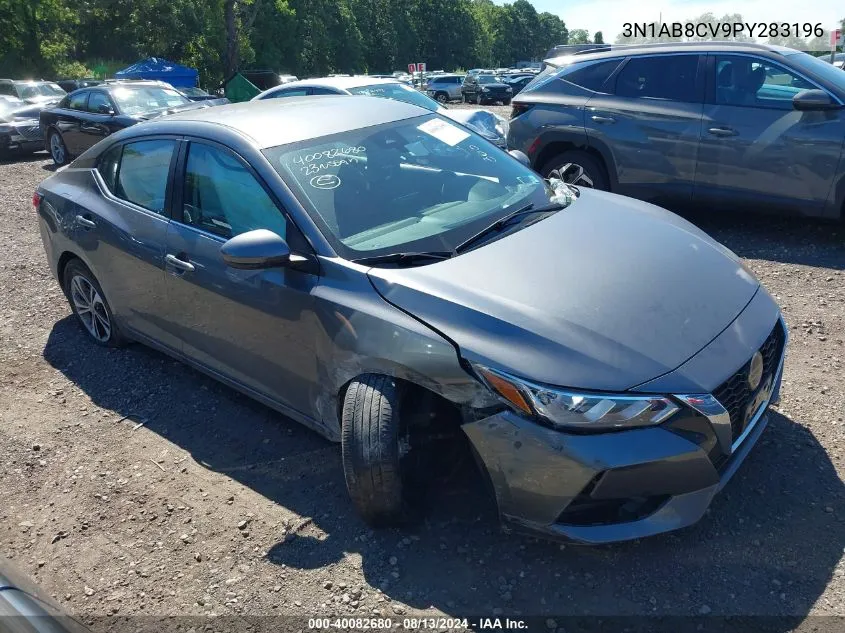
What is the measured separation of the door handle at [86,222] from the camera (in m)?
4.51

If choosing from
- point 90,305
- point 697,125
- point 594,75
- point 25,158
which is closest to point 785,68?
point 697,125

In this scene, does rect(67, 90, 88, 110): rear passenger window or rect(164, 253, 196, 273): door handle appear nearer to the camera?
rect(164, 253, 196, 273): door handle

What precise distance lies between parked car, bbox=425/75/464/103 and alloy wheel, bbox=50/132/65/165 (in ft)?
94.5

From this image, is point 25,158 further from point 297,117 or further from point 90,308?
point 297,117

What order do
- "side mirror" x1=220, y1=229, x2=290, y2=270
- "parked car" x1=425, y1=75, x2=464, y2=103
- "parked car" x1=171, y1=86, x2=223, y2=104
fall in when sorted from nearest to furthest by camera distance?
"side mirror" x1=220, y1=229, x2=290, y2=270 < "parked car" x1=171, y1=86, x2=223, y2=104 < "parked car" x1=425, y1=75, x2=464, y2=103

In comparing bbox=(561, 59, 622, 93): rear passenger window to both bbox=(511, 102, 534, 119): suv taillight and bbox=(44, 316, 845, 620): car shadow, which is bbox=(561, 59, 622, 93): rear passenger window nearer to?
bbox=(511, 102, 534, 119): suv taillight

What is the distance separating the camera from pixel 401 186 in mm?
3547

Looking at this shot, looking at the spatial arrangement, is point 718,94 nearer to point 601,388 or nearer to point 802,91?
point 802,91

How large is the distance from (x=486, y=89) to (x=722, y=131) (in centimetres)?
3214

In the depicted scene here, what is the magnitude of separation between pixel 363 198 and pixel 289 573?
1.68m

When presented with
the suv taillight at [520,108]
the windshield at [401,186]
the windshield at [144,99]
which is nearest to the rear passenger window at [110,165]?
the windshield at [401,186]

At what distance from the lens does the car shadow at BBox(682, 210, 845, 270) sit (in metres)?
5.92

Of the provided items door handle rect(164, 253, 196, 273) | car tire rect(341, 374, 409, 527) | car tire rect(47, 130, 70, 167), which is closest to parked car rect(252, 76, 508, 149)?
car tire rect(47, 130, 70, 167)

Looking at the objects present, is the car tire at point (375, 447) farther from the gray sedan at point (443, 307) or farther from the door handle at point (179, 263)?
the door handle at point (179, 263)
